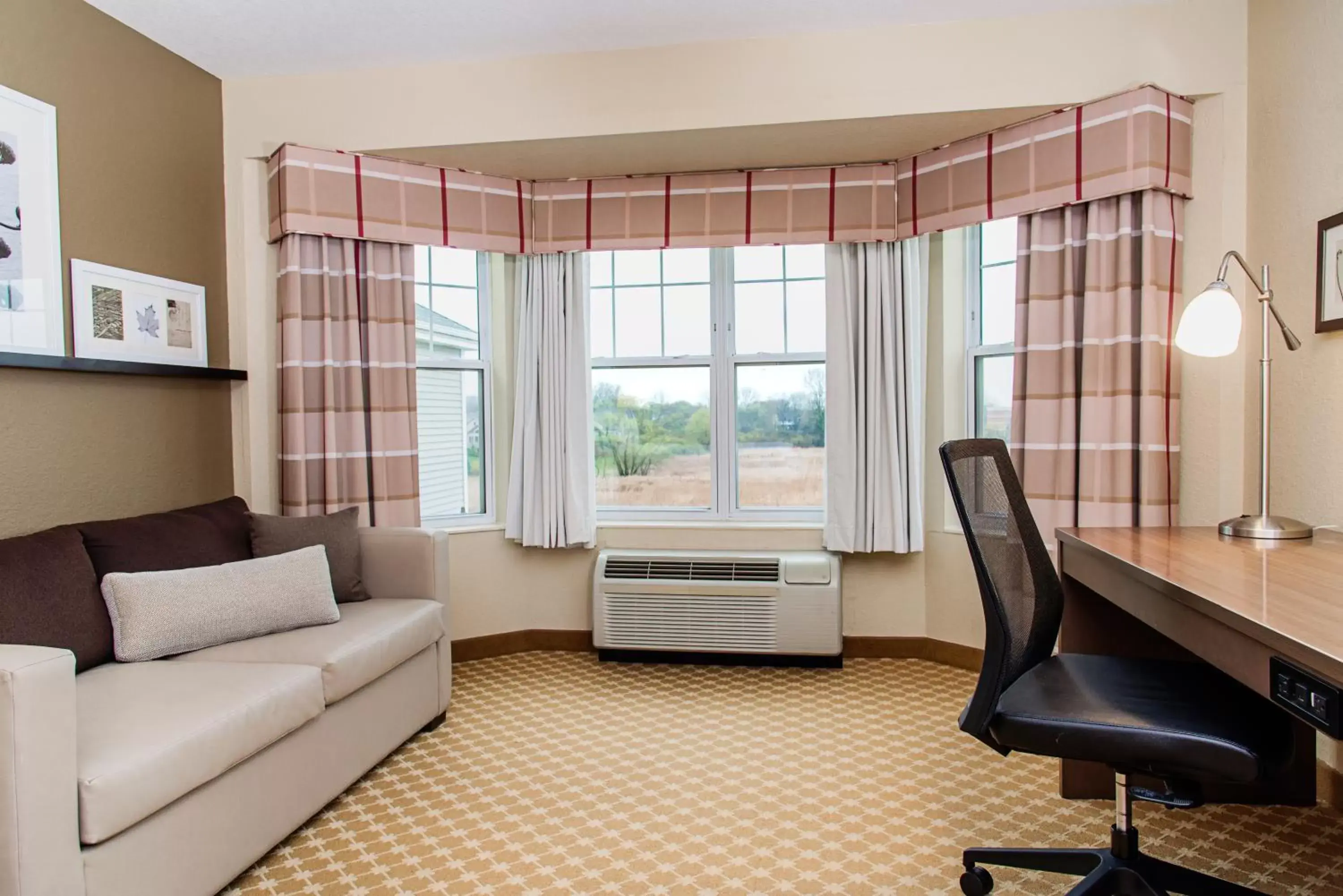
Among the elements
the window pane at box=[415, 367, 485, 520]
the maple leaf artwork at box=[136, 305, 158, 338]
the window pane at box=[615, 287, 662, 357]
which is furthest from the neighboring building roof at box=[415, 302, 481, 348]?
the maple leaf artwork at box=[136, 305, 158, 338]

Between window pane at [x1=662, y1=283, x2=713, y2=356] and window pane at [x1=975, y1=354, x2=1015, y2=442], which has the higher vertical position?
window pane at [x1=662, y1=283, x2=713, y2=356]

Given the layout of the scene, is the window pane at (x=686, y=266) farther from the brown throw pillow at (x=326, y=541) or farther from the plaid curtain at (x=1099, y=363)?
the brown throw pillow at (x=326, y=541)

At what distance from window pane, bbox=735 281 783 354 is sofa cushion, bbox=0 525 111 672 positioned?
2642 mm

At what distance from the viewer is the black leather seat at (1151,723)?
1482 millimetres

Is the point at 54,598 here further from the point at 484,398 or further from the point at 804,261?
the point at 804,261

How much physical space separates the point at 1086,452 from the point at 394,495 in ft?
8.69

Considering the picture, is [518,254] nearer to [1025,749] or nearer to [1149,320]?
[1149,320]

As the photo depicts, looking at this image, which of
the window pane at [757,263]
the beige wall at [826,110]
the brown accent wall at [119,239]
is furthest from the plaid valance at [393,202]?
the window pane at [757,263]

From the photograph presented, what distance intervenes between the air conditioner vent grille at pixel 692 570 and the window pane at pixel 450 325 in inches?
47.4

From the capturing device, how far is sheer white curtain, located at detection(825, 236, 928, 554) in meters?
3.58

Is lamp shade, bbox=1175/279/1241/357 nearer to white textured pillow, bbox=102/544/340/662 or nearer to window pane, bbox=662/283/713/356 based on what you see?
window pane, bbox=662/283/713/356

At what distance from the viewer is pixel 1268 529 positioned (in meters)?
2.26

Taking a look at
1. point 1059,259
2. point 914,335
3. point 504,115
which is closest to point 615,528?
point 914,335

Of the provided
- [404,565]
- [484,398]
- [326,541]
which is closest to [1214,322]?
[404,565]
